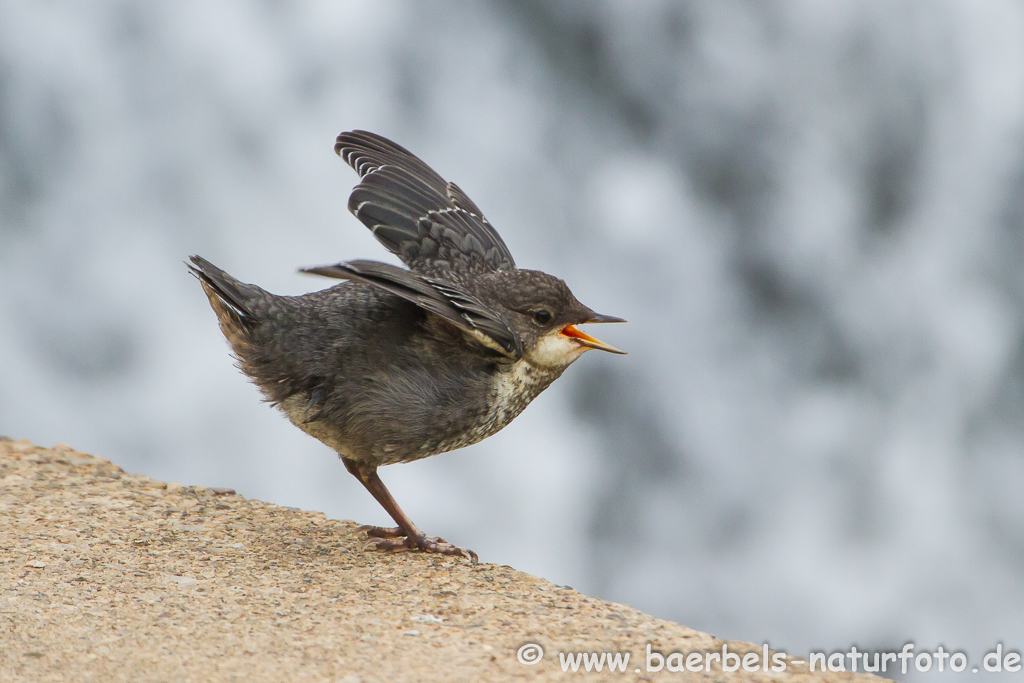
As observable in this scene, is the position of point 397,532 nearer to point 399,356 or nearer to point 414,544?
point 414,544

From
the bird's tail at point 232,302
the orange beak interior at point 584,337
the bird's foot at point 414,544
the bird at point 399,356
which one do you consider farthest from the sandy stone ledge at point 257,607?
the orange beak interior at point 584,337

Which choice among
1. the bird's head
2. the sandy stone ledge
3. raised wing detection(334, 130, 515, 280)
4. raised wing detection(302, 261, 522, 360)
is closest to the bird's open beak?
the bird's head

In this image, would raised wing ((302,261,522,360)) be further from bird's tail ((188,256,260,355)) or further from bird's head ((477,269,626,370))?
bird's tail ((188,256,260,355))

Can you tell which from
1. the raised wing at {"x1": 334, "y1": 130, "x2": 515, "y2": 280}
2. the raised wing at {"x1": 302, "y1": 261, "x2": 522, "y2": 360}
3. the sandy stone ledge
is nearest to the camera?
the sandy stone ledge

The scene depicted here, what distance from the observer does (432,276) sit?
4.62 m

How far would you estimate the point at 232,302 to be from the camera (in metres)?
4.16

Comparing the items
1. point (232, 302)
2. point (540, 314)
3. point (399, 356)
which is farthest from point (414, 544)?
point (232, 302)

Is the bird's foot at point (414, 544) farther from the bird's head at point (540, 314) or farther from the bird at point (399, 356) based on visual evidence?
the bird's head at point (540, 314)

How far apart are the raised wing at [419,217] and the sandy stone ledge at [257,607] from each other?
4.33 feet

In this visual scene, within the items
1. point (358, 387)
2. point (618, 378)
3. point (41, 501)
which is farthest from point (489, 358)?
point (618, 378)

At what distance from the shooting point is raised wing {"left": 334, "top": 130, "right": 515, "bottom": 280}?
4.90 meters

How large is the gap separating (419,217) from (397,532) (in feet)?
4.99

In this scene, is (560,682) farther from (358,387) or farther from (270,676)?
(358,387)

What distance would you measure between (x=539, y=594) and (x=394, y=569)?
0.61 m
